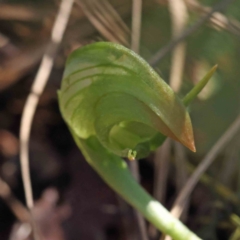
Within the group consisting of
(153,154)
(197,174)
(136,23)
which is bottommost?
(153,154)

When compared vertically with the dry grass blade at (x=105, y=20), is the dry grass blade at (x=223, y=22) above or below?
above

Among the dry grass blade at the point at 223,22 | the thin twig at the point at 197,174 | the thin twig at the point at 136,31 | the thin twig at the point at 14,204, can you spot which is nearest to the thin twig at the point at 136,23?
the thin twig at the point at 136,31

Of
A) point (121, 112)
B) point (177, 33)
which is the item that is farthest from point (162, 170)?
point (121, 112)

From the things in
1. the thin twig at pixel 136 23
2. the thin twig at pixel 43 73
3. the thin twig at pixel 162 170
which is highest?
the thin twig at pixel 136 23

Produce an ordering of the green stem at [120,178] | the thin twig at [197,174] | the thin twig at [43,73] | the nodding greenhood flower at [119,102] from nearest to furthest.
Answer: the nodding greenhood flower at [119,102] → the green stem at [120,178] → the thin twig at [197,174] → the thin twig at [43,73]

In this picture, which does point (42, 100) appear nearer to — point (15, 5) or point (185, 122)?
point (15, 5)

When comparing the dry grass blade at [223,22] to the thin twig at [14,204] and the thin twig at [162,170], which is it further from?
the thin twig at [14,204]

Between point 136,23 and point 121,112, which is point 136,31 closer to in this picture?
point 136,23

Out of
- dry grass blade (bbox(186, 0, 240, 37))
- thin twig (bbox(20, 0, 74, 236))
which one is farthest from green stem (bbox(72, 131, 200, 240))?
dry grass blade (bbox(186, 0, 240, 37))

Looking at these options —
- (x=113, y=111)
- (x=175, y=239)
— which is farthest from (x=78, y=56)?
(x=175, y=239)
